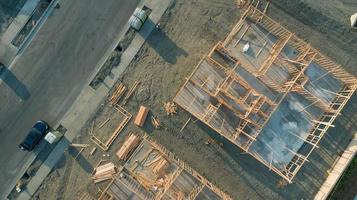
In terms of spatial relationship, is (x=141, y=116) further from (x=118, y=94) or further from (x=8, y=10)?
(x=8, y=10)

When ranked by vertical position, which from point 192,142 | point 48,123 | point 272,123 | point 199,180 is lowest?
point 48,123

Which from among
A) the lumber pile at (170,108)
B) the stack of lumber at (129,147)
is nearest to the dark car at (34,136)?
the stack of lumber at (129,147)

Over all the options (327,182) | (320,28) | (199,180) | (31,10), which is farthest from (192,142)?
(31,10)

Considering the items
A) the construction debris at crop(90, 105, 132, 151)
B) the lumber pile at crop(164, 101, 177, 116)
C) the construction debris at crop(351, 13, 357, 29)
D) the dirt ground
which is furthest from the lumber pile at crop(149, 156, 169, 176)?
the construction debris at crop(351, 13, 357, 29)

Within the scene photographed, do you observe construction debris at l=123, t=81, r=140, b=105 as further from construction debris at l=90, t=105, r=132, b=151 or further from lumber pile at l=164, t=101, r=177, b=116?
lumber pile at l=164, t=101, r=177, b=116

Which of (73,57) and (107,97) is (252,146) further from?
(73,57)

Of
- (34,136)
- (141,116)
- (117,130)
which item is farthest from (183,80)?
(34,136)

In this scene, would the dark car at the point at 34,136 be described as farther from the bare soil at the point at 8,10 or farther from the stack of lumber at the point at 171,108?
the stack of lumber at the point at 171,108
